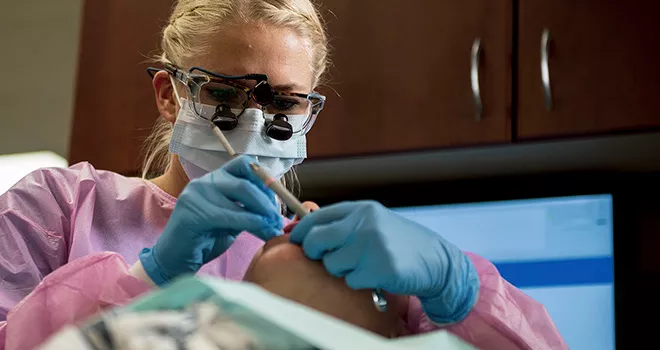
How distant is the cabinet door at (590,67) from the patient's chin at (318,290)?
→ 1.10m

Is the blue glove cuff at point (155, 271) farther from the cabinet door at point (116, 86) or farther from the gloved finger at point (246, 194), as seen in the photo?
the cabinet door at point (116, 86)

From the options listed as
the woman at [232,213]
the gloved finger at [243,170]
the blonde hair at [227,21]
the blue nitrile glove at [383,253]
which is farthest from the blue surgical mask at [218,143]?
the blue nitrile glove at [383,253]

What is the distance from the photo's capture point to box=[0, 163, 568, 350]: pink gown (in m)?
1.09

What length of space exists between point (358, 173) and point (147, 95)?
1.85 feet

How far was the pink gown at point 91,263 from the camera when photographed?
109cm

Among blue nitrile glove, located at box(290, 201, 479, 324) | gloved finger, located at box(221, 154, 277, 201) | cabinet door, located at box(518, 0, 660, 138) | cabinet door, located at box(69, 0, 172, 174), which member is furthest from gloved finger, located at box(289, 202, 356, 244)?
cabinet door, located at box(69, 0, 172, 174)

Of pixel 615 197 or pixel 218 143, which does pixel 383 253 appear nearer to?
pixel 218 143

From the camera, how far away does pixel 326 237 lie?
1.07 metres

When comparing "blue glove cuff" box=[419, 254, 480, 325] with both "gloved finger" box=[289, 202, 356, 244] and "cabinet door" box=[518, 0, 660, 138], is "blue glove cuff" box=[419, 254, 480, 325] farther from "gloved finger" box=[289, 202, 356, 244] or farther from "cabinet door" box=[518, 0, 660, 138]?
"cabinet door" box=[518, 0, 660, 138]

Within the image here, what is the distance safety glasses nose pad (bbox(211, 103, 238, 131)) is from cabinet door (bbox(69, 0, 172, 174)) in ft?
3.36

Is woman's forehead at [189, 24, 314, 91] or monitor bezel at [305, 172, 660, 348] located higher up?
woman's forehead at [189, 24, 314, 91]

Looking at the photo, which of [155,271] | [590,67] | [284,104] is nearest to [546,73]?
[590,67]

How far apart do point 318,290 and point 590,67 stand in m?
1.22

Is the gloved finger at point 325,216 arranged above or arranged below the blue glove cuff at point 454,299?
above
